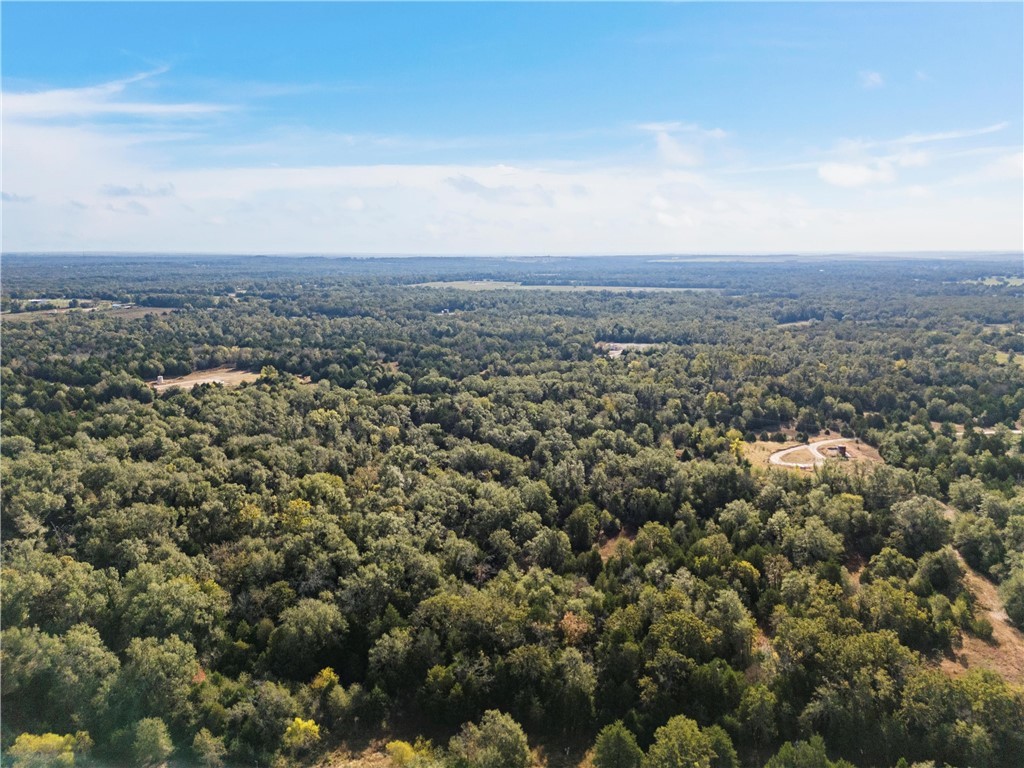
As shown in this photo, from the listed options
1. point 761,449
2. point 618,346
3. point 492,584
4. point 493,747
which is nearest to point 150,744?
point 493,747

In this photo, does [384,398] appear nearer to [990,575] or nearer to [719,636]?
[719,636]

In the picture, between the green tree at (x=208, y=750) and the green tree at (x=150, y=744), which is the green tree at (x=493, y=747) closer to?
the green tree at (x=208, y=750)

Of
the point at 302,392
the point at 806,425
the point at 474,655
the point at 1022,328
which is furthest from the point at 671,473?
the point at 1022,328

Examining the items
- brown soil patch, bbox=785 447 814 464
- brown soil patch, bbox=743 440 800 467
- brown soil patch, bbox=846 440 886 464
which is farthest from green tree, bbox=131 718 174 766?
brown soil patch, bbox=846 440 886 464

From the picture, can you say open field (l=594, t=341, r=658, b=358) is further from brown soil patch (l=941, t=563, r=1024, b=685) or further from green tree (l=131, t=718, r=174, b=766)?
green tree (l=131, t=718, r=174, b=766)

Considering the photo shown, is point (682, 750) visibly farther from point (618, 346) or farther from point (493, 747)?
point (618, 346)

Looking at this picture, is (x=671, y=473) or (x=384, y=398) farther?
(x=384, y=398)
